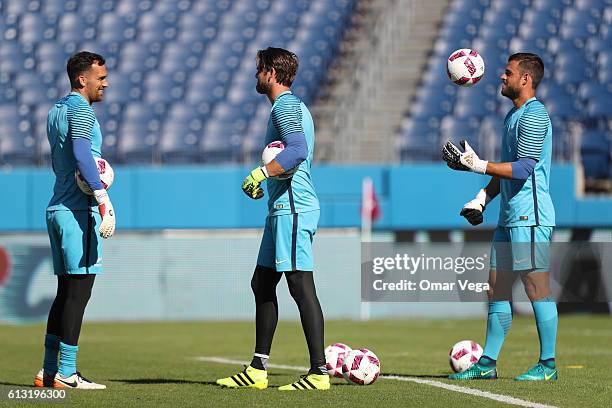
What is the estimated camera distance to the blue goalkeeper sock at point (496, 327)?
7.27 m

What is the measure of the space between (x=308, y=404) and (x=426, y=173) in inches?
504

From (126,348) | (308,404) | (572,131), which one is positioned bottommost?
(126,348)

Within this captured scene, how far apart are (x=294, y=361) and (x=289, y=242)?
3210mm

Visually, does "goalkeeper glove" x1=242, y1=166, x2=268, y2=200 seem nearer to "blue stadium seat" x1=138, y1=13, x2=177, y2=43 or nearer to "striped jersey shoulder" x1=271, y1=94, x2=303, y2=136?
"striped jersey shoulder" x1=271, y1=94, x2=303, y2=136

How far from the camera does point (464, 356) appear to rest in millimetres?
7824

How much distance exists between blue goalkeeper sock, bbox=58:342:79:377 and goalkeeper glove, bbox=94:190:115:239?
70 cm

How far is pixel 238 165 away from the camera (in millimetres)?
18625

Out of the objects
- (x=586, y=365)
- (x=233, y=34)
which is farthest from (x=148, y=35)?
(x=586, y=365)

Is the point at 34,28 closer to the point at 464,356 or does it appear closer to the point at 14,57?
the point at 14,57

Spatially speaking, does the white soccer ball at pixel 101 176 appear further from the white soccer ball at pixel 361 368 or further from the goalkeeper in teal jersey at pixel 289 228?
the white soccer ball at pixel 361 368

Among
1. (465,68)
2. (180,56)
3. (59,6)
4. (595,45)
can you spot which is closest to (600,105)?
(595,45)

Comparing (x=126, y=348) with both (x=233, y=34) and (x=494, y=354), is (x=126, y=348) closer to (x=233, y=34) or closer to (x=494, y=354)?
(x=494, y=354)

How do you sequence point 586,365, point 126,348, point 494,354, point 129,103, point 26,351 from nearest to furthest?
point 494,354
point 586,365
point 26,351
point 126,348
point 129,103

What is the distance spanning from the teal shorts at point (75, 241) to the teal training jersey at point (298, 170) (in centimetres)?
99
